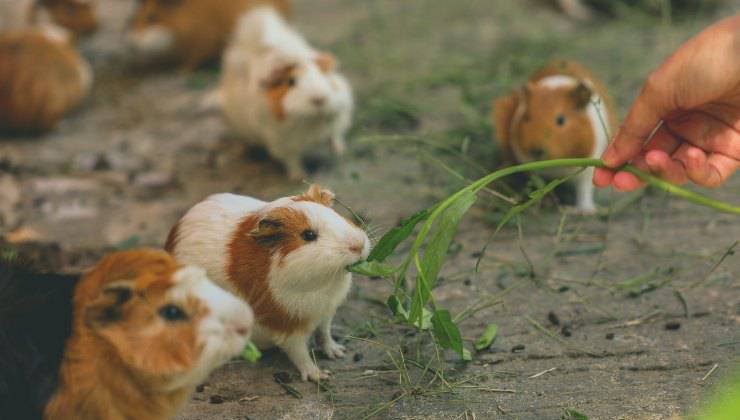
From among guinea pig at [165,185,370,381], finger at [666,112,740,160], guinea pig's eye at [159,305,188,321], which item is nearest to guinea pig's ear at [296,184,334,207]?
guinea pig at [165,185,370,381]

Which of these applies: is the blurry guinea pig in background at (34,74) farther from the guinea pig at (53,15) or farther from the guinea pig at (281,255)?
the guinea pig at (281,255)

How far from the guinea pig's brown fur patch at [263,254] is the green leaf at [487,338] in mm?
590

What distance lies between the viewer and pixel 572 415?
6.96 ft

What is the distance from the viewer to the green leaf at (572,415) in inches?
82.5

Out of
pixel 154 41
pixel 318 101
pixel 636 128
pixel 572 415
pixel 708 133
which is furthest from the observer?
pixel 154 41

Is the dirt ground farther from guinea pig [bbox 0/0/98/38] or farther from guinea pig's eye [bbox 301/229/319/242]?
guinea pig's eye [bbox 301/229/319/242]

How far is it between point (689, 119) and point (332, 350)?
4.34ft

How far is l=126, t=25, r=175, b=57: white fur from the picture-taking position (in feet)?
18.2

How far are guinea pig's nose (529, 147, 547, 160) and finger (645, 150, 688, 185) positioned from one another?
1049 mm

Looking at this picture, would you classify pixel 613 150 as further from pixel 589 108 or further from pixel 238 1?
pixel 238 1

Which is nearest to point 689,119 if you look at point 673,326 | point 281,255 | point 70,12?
point 673,326

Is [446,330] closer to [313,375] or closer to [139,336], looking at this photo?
[313,375]

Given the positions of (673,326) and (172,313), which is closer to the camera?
(172,313)

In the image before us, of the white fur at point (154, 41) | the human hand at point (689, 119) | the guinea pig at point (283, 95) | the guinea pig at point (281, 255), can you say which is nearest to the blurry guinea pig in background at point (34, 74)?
the white fur at point (154, 41)
